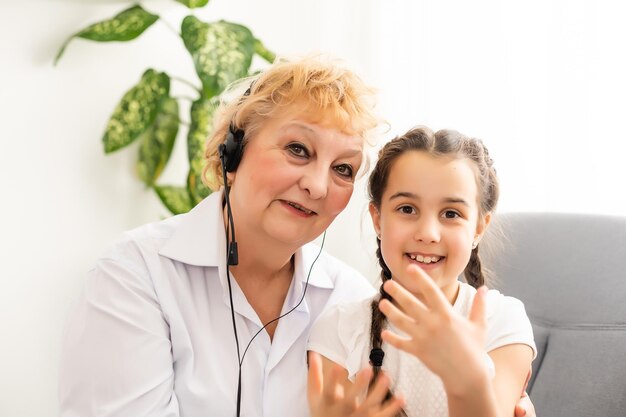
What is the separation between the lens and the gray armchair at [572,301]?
145cm

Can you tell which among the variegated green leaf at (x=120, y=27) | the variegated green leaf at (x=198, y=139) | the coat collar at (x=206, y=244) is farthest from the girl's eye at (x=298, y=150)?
the variegated green leaf at (x=120, y=27)

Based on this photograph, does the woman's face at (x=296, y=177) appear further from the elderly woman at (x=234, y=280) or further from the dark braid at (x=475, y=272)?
the dark braid at (x=475, y=272)

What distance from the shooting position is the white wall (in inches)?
83.4

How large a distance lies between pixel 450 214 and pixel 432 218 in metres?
0.05

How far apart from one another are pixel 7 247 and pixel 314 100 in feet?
4.36

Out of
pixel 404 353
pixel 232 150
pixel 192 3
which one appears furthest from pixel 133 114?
pixel 404 353

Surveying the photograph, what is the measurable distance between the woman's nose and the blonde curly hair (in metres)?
0.09

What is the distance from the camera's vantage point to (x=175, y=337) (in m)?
1.33

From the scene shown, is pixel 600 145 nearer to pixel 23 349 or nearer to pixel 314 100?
pixel 314 100

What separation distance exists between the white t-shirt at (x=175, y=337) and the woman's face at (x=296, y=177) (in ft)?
0.43

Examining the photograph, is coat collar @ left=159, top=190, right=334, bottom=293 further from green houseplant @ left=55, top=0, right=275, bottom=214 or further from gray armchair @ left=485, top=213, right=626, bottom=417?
green houseplant @ left=55, top=0, right=275, bottom=214

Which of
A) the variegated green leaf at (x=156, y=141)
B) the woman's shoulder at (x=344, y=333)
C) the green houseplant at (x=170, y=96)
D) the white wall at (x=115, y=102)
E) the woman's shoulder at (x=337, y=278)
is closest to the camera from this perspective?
the woman's shoulder at (x=344, y=333)

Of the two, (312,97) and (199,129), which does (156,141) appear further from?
(312,97)

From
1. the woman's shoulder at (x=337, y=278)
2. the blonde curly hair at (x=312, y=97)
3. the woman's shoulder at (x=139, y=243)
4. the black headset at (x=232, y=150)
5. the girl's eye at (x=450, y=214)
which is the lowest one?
the woman's shoulder at (x=337, y=278)
